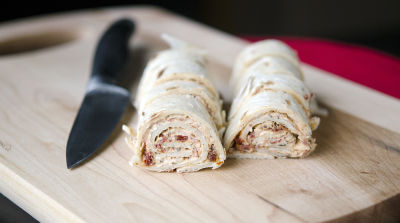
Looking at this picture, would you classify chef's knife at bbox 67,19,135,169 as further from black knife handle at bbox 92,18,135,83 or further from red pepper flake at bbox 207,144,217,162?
red pepper flake at bbox 207,144,217,162

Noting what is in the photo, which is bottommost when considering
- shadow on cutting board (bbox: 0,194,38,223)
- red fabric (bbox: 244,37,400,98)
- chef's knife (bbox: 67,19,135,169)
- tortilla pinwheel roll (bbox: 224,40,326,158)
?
shadow on cutting board (bbox: 0,194,38,223)

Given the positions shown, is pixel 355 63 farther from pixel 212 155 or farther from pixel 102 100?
pixel 102 100

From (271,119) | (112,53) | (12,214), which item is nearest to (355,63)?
(271,119)

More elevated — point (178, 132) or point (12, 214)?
point (178, 132)

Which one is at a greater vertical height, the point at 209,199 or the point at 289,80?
the point at 289,80

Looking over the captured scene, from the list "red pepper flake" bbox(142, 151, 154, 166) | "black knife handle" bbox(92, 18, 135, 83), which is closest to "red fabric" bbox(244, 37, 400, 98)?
"black knife handle" bbox(92, 18, 135, 83)

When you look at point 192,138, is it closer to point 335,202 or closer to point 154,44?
point 335,202

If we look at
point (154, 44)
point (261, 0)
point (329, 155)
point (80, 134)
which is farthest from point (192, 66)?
point (261, 0)
